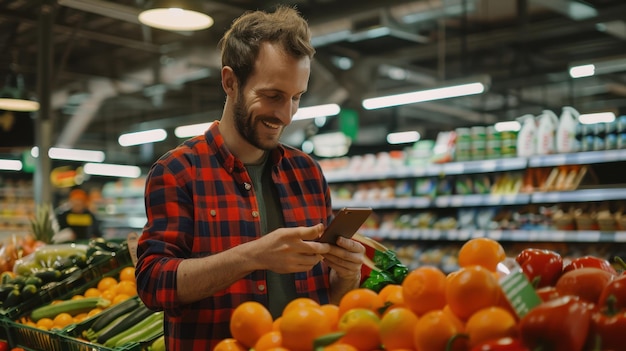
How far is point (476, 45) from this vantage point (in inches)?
489

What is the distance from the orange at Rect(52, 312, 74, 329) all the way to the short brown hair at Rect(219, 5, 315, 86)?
1744 millimetres

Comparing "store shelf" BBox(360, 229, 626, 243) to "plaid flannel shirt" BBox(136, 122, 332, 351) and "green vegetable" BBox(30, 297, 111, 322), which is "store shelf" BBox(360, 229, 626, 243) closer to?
"green vegetable" BBox(30, 297, 111, 322)

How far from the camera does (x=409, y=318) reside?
1.17 metres

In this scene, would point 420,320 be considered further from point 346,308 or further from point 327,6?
point 327,6

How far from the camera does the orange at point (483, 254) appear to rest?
1.40 meters

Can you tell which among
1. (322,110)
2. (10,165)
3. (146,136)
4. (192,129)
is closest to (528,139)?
(322,110)

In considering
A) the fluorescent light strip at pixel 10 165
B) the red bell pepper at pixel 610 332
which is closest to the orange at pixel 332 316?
the red bell pepper at pixel 610 332

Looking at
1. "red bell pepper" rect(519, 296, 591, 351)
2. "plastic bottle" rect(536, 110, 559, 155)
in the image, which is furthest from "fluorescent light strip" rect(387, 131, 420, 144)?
"red bell pepper" rect(519, 296, 591, 351)

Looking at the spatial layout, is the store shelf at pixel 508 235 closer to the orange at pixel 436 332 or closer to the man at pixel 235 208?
the man at pixel 235 208

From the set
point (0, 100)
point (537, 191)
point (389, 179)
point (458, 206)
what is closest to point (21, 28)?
point (0, 100)

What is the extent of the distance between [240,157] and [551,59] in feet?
43.7

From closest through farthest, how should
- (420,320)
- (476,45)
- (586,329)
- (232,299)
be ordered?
(586,329)
(420,320)
(232,299)
(476,45)

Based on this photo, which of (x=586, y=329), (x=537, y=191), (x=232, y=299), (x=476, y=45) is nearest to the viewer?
(x=586, y=329)

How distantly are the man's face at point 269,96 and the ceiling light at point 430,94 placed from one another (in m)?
6.46
